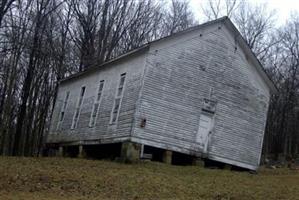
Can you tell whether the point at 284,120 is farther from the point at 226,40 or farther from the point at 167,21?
the point at 226,40

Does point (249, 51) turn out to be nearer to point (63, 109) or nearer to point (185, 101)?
point (185, 101)

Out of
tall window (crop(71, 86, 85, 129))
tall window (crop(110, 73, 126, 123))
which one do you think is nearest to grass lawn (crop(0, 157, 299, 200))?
tall window (crop(110, 73, 126, 123))

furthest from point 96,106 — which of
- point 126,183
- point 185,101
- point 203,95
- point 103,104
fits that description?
point 126,183

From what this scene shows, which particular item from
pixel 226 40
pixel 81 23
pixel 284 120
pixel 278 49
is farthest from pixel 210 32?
pixel 278 49

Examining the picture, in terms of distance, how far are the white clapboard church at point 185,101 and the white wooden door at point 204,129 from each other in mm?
46

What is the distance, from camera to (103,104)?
89.6ft

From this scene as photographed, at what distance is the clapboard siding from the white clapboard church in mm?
43

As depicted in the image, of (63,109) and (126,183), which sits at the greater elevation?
(63,109)

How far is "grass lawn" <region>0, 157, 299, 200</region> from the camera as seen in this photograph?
16016mm

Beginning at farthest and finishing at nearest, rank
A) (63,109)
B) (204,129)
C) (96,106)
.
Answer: (63,109), (96,106), (204,129)

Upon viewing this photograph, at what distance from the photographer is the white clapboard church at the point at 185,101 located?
2388 centimetres

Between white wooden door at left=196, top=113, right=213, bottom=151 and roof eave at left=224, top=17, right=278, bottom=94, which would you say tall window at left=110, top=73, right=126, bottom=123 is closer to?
white wooden door at left=196, top=113, right=213, bottom=151

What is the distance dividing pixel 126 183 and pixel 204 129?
8.43 metres

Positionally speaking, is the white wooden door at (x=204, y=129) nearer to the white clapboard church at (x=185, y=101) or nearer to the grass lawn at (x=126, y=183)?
the white clapboard church at (x=185, y=101)
